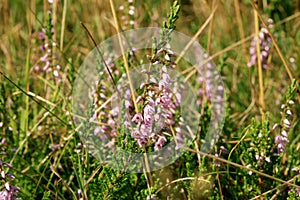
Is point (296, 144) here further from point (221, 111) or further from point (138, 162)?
point (138, 162)

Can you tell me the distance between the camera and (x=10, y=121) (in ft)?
8.43

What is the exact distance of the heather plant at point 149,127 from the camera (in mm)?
1867

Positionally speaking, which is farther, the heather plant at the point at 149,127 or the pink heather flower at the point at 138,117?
the heather plant at the point at 149,127

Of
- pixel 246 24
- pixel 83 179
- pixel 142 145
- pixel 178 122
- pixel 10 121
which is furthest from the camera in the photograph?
pixel 246 24

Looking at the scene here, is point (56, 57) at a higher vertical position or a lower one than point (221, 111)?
higher

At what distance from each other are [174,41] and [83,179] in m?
1.64

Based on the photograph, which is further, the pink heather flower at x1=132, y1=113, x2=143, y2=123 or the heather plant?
the heather plant

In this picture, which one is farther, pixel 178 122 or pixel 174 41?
pixel 174 41

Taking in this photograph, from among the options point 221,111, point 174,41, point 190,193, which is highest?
point 174,41

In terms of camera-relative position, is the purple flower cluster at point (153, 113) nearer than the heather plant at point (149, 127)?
Yes

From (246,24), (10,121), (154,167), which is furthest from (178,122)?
(246,24)

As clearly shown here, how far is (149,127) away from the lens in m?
1.81

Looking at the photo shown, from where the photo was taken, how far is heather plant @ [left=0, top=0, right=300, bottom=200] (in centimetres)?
187

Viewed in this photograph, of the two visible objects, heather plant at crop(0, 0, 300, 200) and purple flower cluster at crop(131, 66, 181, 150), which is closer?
purple flower cluster at crop(131, 66, 181, 150)
